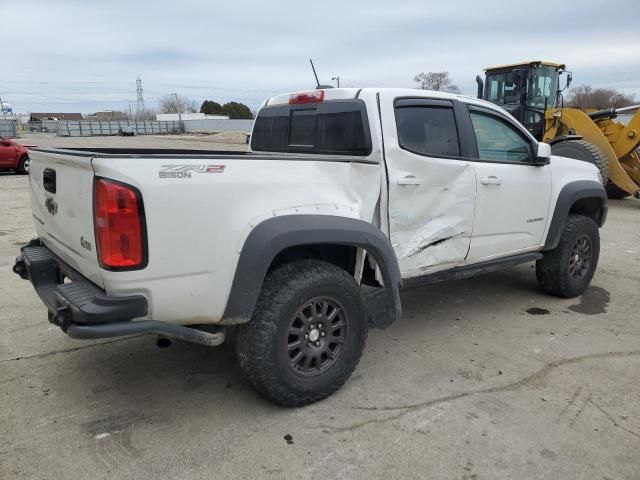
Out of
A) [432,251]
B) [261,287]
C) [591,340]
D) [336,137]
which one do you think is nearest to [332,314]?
[261,287]

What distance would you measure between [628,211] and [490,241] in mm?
8106

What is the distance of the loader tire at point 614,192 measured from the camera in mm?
11972

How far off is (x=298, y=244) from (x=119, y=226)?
946 millimetres

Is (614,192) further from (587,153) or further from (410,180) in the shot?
(410,180)

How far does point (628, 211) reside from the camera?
35.6 ft

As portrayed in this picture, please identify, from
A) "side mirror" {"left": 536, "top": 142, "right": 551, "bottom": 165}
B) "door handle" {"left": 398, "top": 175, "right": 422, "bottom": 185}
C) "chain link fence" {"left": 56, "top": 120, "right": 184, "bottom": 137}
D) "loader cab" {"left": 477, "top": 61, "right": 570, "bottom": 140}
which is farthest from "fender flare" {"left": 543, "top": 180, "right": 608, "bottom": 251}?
"chain link fence" {"left": 56, "top": 120, "right": 184, "bottom": 137}

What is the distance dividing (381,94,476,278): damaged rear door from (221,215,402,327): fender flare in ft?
1.13

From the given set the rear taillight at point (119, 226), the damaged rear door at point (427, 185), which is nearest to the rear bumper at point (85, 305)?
the rear taillight at point (119, 226)

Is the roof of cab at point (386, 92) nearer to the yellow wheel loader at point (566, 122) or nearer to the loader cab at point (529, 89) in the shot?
the yellow wheel loader at point (566, 122)

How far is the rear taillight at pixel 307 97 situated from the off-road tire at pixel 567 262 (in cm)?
277

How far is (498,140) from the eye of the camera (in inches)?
177

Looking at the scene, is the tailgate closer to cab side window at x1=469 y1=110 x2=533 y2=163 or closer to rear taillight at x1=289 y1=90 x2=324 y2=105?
rear taillight at x1=289 y1=90 x2=324 y2=105

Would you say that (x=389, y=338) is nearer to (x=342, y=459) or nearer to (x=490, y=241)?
(x=490, y=241)

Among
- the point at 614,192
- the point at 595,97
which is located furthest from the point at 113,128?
the point at 614,192
